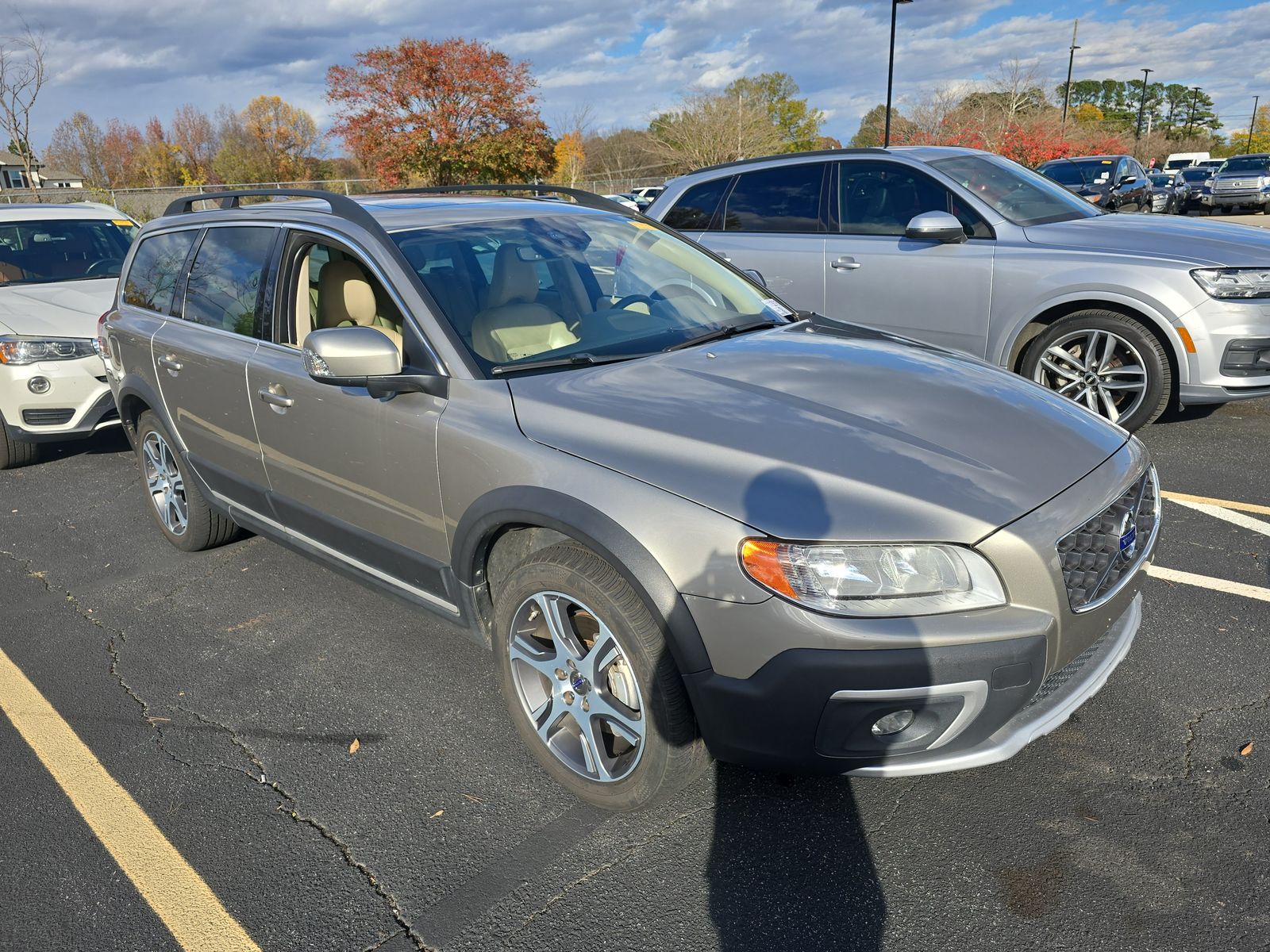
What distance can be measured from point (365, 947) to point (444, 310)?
1854 mm

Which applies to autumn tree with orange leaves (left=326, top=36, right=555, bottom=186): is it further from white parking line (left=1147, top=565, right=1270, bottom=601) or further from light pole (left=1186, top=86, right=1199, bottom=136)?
light pole (left=1186, top=86, right=1199, bottom=136)

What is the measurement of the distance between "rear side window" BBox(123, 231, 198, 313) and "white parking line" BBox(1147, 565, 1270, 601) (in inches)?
177

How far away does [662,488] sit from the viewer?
2.31 m

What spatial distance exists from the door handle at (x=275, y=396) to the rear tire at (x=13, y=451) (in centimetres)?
393

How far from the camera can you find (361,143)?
32.1 metres

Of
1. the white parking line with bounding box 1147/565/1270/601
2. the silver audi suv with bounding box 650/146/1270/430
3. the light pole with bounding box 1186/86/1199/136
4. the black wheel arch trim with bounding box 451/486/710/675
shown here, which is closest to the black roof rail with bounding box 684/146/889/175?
the silver audi suv with bounding box 650/146/1270/430

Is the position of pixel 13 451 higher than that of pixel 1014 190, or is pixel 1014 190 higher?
pixel 1014 190

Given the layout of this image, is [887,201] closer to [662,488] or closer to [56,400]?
[662,488]

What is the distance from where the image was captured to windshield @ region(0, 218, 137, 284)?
7.41m

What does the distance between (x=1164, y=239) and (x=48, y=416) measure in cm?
722

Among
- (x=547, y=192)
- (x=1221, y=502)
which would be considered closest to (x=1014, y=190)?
(x=1221, y=502)

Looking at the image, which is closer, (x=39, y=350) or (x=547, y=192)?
(x=547, y=192)

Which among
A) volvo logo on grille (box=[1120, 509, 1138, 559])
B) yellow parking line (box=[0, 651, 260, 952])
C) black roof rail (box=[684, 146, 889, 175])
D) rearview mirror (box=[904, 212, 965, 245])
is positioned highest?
black roof rail (box=[684, 146, 889, 175])

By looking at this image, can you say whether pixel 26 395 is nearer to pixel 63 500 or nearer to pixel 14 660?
pixel 63 500
